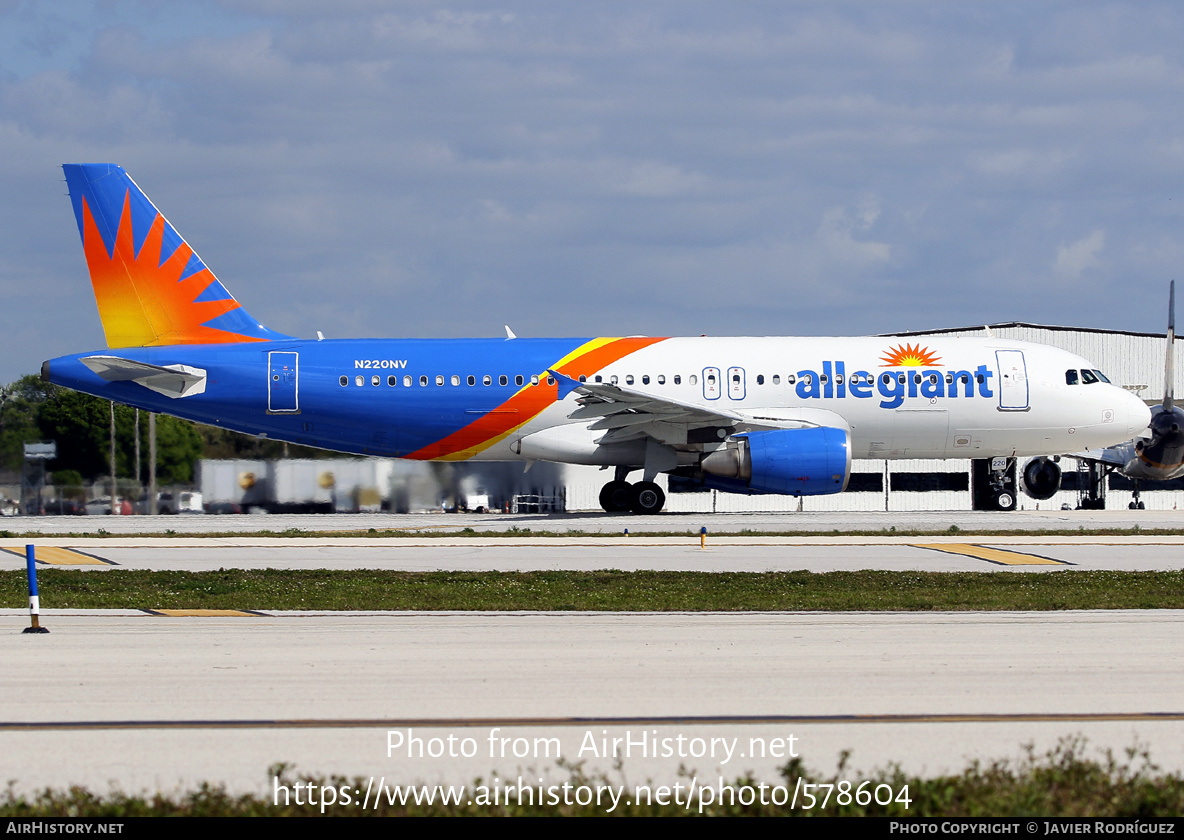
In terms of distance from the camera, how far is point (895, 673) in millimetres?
10250

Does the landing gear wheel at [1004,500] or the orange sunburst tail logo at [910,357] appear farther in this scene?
the landing gear wheel at [1004,500]

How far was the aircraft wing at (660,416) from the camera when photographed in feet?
101

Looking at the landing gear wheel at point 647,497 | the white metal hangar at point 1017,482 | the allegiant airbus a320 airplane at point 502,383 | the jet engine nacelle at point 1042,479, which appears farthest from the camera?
the white metal hangar at point 1017,482

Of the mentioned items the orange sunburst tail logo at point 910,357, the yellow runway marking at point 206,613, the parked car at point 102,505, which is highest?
the orange sunburst tail logo at point 910,357

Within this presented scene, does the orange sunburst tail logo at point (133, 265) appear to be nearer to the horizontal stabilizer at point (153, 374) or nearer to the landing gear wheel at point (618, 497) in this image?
the horizontal stabilizer at point (153, 374)

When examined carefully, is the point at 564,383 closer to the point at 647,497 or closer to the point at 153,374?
the point at 647,497

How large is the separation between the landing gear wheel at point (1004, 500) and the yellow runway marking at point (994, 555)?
42.3ft

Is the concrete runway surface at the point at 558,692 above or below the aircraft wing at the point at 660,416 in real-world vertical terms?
below

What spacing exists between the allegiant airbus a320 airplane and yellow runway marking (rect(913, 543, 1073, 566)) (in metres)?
8.84

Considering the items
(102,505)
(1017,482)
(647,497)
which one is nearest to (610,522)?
(647,497)

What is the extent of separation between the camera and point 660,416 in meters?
31.3

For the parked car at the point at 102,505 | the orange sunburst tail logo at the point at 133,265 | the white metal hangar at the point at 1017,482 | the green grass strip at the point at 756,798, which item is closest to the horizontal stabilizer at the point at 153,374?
the orange sunburst tail logo at the point at 133,265
